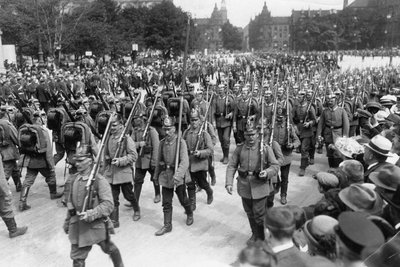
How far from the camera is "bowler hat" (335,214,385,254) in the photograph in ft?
8.61

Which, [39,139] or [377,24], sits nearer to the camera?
[39,139]

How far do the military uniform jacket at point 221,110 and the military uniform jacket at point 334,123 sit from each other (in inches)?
99.8

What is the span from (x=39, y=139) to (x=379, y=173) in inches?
241

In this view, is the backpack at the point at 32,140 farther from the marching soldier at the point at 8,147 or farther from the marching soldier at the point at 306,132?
the marching soldier at the point at 306,132

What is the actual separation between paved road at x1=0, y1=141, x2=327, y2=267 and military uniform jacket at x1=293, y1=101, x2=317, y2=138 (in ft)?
5.50

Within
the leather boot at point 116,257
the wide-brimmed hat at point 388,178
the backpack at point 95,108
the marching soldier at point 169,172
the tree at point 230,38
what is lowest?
the leather boot at point 116,257

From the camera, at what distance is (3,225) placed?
7.05m

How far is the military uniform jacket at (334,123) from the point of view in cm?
922

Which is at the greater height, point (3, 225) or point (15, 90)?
point (15, 90)

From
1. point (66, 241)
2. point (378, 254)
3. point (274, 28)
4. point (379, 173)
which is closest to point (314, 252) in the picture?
point (378, 254)

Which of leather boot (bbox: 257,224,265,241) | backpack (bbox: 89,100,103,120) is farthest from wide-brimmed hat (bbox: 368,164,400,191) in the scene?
backpack (bbox: 89,100,103,120)

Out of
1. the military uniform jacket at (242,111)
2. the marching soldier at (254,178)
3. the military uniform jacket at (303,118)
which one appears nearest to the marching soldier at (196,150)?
the marching soldier at (254,178)

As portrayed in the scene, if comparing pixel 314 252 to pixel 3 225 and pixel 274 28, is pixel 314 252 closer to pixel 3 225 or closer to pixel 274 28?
pixel 3 225

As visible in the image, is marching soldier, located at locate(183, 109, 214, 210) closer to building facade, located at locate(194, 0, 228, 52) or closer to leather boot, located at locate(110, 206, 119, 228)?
leather boot, located at locate(110, 206, 119, 228)
